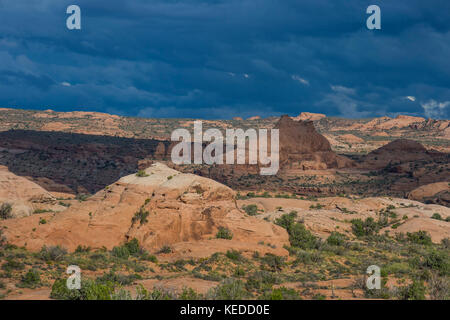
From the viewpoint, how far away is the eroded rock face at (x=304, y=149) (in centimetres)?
6719

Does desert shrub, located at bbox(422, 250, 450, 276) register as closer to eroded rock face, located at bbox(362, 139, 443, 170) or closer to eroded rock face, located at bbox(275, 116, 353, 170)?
eroded rock face, located at bbox(275, 116, 353, 170)

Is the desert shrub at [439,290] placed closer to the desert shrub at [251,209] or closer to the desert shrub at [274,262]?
the desert shrub at [274,262]

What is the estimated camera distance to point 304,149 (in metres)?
70.1

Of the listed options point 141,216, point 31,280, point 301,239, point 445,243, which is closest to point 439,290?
point 301,239

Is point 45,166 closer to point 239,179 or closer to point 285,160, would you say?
point 239,179

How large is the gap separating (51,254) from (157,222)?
16.9 ft

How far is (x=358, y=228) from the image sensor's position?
96.1 feet

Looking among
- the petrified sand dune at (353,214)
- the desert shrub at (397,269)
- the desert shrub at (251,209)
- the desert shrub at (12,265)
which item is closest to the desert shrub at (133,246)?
the desert shrub at (12,265)

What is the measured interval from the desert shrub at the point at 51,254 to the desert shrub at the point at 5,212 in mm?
7066

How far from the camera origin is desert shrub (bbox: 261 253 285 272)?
1894cm

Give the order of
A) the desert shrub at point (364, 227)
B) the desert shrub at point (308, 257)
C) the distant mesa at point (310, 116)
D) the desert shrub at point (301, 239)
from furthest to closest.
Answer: the distant mesa at point (310, 116), the desert shrub at point (364, 227), the desert shrub at point (301, 239), the desert shrub at point (308, 257)
